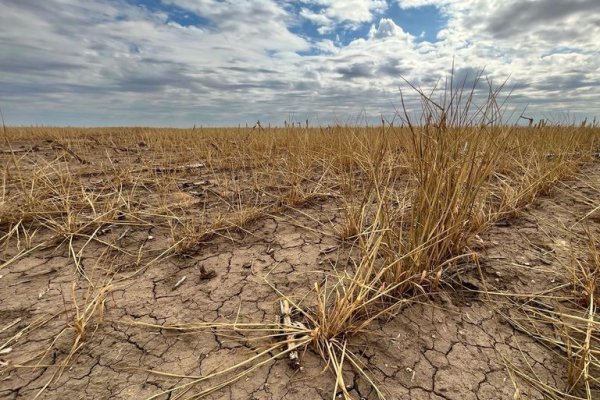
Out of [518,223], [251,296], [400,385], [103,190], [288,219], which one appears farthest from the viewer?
[103,190]

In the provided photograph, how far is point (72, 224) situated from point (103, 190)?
81cm

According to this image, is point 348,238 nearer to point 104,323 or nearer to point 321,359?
point 321,359

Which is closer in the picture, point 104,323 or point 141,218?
point 104,323

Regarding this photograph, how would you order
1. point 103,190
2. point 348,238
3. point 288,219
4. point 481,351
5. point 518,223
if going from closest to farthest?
point 481,351 < point 348,238 < point 518,223 < point 288,219 < point 103,190

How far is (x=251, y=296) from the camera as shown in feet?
5.00

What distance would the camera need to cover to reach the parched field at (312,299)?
1112mm

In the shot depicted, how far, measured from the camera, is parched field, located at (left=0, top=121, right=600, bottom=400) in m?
1.11

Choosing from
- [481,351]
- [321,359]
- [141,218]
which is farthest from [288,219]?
[481,351]

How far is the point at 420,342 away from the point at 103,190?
2662 mm

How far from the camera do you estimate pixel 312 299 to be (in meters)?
1.46

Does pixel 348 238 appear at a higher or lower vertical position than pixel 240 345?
higher

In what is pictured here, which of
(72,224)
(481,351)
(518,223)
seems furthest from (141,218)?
(518,223)

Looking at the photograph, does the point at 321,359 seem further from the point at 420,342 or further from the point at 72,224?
the point at 72,224

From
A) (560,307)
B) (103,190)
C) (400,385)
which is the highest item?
(103,190)
